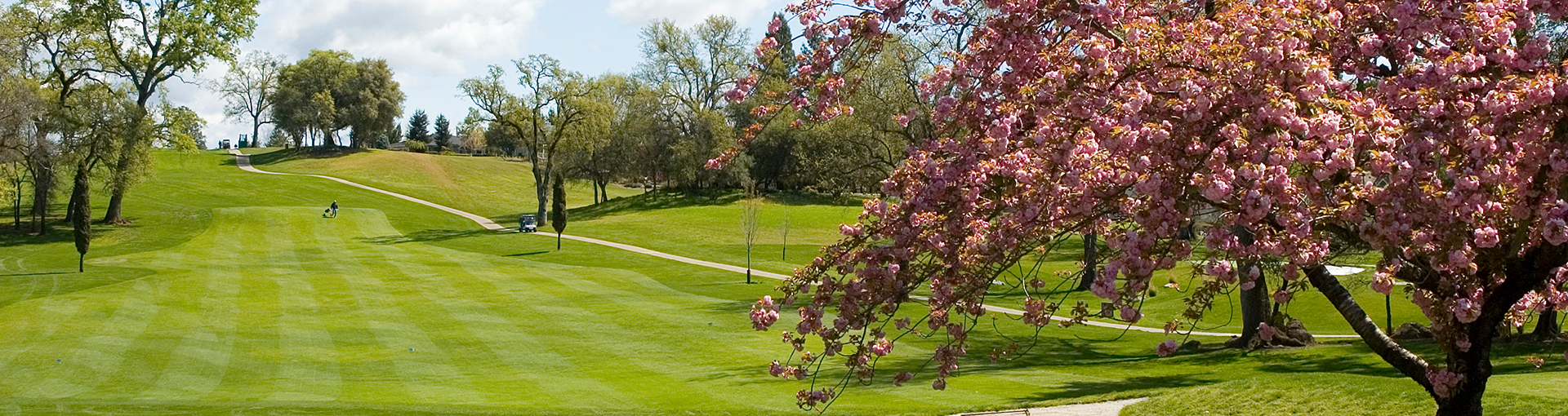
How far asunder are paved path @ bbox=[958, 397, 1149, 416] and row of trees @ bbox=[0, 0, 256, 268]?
1710 inches

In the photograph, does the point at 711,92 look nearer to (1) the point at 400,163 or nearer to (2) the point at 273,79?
(1) the point at 400,163

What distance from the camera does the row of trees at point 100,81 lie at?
47.6 meters

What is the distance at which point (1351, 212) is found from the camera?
202 inches

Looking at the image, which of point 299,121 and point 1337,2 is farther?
point 299,121

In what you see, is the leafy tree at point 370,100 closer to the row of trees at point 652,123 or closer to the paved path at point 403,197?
the paved path at point 403,197

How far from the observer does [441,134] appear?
118562 mm

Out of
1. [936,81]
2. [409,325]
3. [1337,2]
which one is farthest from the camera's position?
[409,325]

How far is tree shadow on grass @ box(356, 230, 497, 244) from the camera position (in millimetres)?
53750

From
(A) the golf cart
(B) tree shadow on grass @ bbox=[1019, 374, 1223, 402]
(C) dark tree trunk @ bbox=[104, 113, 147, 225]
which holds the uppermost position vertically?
(C) dark tree trunk @ bbox=[104, 113, 147, 225]

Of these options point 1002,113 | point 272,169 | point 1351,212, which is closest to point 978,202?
point 1002,113

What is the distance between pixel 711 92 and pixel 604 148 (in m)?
14.0

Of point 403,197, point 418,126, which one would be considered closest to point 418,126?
point 418,126

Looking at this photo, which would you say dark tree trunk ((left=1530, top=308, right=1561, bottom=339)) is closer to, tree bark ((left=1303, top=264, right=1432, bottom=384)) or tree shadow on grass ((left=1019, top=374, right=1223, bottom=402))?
tree shadow on grass ((left=1019, top=374, right=1223, bottom=402))

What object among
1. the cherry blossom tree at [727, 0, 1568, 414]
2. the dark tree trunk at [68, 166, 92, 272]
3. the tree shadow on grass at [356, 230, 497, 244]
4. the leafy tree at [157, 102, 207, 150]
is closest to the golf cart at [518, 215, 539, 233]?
the tree shadow on grass at [356, 230, 497, 244]
